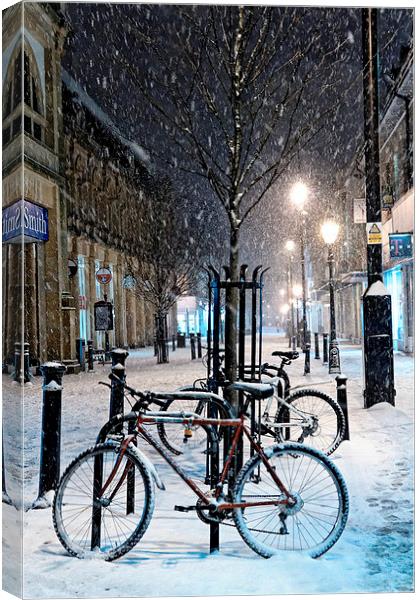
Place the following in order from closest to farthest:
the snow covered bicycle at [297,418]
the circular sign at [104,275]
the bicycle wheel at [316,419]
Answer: the snow covered bicycle at [297,418]
the bicycle wheel at [316,419]
the circular sign at [104,275]

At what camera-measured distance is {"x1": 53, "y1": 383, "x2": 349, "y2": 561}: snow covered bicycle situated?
3352 millimetres

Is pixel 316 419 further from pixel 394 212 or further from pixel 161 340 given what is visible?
pixel 161 340

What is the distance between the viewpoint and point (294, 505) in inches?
135

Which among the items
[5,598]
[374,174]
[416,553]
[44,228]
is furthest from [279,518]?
[374,174]

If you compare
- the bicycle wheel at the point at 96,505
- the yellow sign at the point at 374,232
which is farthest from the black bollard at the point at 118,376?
the yellow sign at the point at 374,232

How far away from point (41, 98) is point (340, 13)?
215 cm

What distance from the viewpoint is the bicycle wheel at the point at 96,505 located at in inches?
132

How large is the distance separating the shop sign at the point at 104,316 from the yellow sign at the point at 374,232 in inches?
116

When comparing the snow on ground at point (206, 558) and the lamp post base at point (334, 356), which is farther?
the lamp post base at point (334, 356)

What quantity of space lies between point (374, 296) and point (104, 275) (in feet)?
9.72

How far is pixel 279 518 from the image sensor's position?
11.4 feet

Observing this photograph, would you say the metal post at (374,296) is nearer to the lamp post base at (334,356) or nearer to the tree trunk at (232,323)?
the tree trunk at (232,323)

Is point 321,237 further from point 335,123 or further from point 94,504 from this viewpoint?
point 94,504

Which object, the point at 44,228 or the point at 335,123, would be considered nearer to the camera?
the point at 44,228
